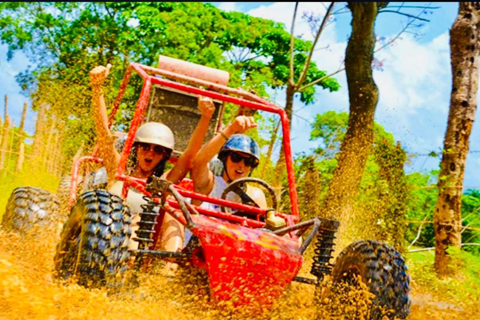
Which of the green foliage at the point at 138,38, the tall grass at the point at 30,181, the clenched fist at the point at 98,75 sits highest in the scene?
the green foliage at the point at 138,38

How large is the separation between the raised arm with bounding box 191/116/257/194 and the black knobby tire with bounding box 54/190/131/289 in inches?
45.4

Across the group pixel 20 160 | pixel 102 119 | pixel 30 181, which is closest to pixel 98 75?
pixel 102 119

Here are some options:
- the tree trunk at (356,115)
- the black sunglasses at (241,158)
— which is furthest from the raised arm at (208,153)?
the tree trunk at (356,115)

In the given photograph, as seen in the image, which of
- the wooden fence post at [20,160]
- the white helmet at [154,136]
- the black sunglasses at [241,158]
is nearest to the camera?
the white helmet at [154,136]

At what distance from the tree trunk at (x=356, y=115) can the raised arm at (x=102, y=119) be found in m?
4.95

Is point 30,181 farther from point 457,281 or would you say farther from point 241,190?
point 241,190

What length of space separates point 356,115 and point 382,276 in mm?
6000

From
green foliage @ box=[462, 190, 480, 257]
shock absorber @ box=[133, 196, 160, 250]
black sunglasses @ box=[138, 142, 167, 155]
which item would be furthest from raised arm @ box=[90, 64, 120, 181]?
green foliage @ box=[462, 190, 480, 257]

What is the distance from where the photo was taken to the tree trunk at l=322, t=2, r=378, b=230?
9.08 m

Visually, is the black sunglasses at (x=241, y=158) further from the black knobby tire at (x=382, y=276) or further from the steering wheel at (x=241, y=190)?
the black knobby tire at (x=382, y=276)

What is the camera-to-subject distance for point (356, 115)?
30.7 feet

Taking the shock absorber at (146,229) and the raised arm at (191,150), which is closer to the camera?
the shock absorber at (146,229)

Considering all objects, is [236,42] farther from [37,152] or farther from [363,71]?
[363,71]

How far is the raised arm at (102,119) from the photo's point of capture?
14.1 ft
